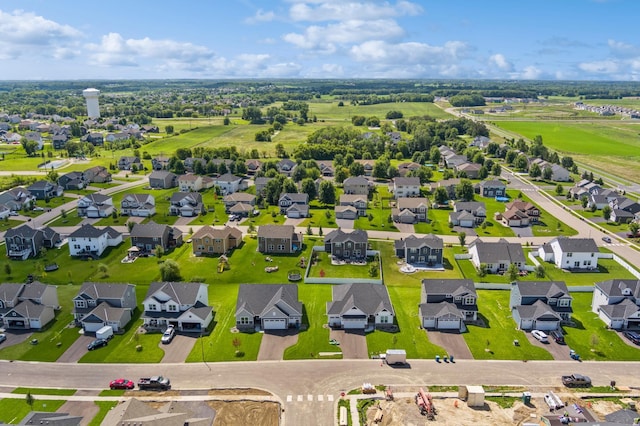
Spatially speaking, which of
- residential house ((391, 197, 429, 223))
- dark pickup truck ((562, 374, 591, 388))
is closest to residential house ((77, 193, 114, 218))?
residential house ((391, 197, 429, 223))

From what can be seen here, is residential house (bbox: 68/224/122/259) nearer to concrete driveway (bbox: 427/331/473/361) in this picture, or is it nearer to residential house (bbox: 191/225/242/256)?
residential house (bbox: 191/225/242/256)

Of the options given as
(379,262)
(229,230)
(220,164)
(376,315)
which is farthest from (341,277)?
(220,164)

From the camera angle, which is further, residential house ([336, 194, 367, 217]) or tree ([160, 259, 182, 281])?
residential house ([336, 194, 367, 217])

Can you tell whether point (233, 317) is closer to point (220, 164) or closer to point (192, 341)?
point (192, 341)

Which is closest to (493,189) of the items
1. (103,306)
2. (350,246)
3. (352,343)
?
(350,246)

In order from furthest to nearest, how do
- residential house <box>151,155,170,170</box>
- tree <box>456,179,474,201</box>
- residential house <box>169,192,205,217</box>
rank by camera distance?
residential house <box>151,155,170,170</box>, tree <box>456,179,474,201</box>, residential house <box>169,192,205,217</box>

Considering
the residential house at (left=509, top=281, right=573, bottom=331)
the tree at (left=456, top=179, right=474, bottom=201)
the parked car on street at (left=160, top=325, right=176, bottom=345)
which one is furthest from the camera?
the tree at (left=456, top=179, right=474, bottom=201)
